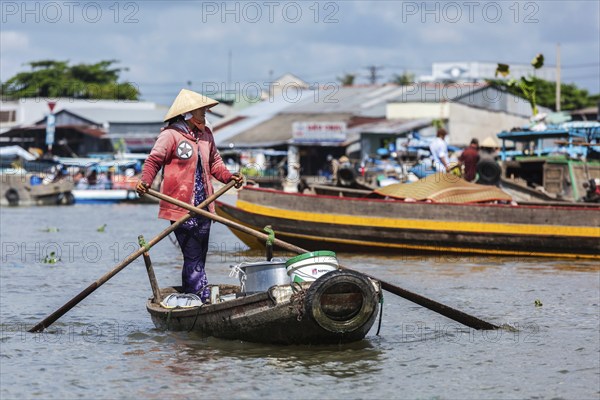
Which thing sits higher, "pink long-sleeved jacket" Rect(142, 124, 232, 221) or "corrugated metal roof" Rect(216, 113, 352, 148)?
"corrugated metal roof" Rect(216, 113, 352, 148)

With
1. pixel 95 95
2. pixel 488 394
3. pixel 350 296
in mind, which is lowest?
pixel 488 394

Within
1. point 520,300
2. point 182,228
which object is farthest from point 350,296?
point 520,300

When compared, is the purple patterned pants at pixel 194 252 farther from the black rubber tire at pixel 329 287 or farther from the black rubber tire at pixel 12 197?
the black rubber tire at pixel 12 197

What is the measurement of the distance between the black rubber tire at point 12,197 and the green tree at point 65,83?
102ft

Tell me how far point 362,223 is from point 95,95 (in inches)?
2089

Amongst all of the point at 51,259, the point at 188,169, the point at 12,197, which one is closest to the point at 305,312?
the point at 188,169

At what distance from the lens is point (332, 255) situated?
7.87 meters

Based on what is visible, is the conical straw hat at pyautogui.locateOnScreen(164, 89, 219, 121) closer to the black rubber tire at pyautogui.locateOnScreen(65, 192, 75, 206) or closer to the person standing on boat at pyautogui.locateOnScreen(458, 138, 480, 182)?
the person standing on boat at pyautogui.locateOnScreen(458, 138, 480, 182)

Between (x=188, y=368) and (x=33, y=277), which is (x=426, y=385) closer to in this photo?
(x=188, y=368)

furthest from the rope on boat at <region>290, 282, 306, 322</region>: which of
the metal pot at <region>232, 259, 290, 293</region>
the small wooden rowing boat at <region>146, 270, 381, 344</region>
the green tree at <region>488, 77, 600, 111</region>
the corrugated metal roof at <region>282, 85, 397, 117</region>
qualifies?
the green tree at <region>488, 77, 600, 111</region>

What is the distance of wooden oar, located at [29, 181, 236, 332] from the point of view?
8.20 m

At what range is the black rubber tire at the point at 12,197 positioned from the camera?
34781mm

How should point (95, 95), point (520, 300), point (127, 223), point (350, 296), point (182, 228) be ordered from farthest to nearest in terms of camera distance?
point (95, 95) < point (127, 223) < point (520, 300) < point (182, 228) < point (350, 296)

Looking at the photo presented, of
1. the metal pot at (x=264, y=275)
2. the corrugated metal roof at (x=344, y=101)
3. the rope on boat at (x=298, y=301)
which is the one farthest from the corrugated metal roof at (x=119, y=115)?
the rope on boat at (x=298, y=301)
